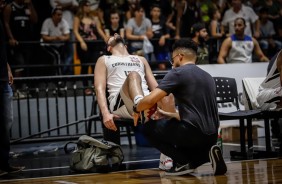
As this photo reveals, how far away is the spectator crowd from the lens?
12.6 m

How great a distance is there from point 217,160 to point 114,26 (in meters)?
6.98

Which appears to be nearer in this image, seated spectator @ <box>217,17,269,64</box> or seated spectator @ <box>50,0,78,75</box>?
seated spectator @ <box>217,17,269,64</box>

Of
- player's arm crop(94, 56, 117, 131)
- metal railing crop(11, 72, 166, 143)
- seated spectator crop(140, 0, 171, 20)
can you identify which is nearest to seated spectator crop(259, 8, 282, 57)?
seated spectator crop(140, 0, 171, 20)

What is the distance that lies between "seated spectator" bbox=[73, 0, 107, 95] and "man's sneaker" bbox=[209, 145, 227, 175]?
667 cm

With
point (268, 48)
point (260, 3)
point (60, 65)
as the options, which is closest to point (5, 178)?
point (60, 65)

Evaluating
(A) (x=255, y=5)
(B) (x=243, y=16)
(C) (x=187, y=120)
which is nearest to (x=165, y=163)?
(C) (x=187, y=120)

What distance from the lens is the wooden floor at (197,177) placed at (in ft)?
20.3

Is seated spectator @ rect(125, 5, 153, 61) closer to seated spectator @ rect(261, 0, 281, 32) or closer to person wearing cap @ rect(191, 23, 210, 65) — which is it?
person wearing cap @ rect(191, 23, 210, 65)

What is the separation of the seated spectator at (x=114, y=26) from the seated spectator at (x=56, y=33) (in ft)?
2.72

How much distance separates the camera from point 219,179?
6.25 m

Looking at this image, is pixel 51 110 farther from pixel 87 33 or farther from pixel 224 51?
pixel 224 51

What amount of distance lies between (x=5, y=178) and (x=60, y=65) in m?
5.27

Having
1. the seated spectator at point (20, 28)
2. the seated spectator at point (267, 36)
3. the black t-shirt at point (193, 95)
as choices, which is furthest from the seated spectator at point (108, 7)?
the black t-shirt at point (193, 95)

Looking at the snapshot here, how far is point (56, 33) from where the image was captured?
1293 centimetres
